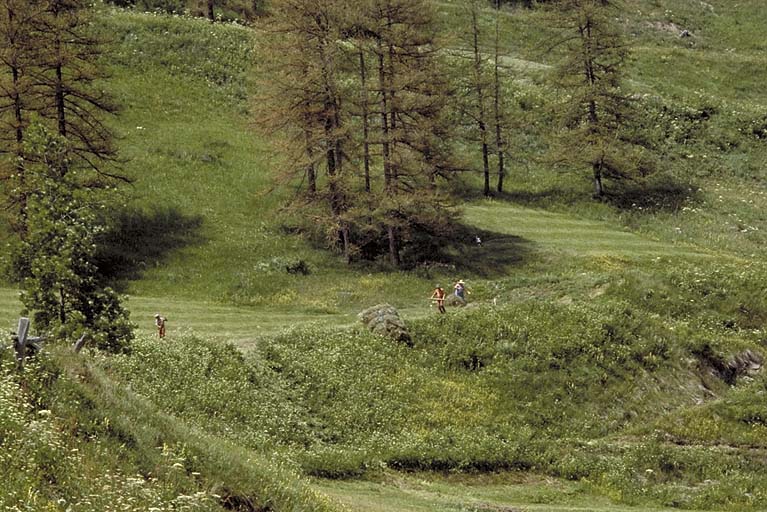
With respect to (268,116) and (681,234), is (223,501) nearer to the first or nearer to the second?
(268,116)

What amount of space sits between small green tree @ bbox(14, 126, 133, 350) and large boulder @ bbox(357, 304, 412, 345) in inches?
509

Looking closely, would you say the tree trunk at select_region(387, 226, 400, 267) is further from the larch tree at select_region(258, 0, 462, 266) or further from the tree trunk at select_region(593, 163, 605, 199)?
the tree trunk at select_region(593, 163, 605, 199)

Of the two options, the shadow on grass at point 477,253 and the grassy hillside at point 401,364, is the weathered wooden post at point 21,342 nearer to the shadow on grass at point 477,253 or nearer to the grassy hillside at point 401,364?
the grassy hillside at point 401,364

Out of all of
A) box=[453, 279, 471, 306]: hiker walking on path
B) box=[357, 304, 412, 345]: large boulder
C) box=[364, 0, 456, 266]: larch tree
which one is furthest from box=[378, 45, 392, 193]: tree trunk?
box=[357, 304, 412, 345]: large boulder

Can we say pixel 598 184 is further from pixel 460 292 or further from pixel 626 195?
pixel 460 292

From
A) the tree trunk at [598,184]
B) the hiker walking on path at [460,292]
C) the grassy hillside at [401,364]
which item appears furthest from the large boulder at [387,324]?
the tree trunk at [598,184]

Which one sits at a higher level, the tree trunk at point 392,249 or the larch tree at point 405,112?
the larch tree at point 405,112

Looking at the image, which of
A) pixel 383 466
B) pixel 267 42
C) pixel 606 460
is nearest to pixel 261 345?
pixel 383 466

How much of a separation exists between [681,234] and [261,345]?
32133 millimetres

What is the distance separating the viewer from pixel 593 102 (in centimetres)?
5800

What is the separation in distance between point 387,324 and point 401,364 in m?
1.99

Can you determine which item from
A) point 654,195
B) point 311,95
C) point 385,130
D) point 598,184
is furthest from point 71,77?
point 654,195

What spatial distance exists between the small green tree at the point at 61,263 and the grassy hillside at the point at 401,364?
1272 millimetres

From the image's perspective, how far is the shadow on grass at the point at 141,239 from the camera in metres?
43.5
